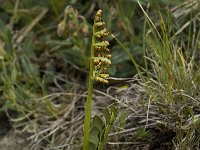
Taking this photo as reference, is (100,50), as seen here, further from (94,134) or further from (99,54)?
(94,134)

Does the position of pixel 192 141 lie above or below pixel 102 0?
below

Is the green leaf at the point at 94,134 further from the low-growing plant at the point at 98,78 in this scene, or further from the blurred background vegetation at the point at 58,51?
the blurred background vegetation at the point at 58,51

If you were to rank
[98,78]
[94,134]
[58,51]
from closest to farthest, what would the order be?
[98,78], [94,134], [58,51]

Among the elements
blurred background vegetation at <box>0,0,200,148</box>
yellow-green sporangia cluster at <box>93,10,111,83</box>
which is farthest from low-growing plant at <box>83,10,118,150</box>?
blurred background vegetation at <box>0,0,200,148</box>

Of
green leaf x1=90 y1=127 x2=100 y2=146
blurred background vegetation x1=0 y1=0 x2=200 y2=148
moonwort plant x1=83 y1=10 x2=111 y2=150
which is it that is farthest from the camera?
blurred background vegetation x1=0 y1=0 x2=200 y2=148

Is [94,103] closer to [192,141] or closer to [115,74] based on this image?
[115,74]

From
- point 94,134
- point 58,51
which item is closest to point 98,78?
point 94,134

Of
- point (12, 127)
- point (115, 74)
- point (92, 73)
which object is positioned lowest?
point (12, 127)

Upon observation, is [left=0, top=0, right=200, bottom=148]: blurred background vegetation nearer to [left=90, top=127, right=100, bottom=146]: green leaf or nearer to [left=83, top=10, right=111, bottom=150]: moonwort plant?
[left=90, top=127, right=100, bottom=146]: green leaf

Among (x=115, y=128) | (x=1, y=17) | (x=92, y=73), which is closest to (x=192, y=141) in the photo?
(x=115, y=128)
